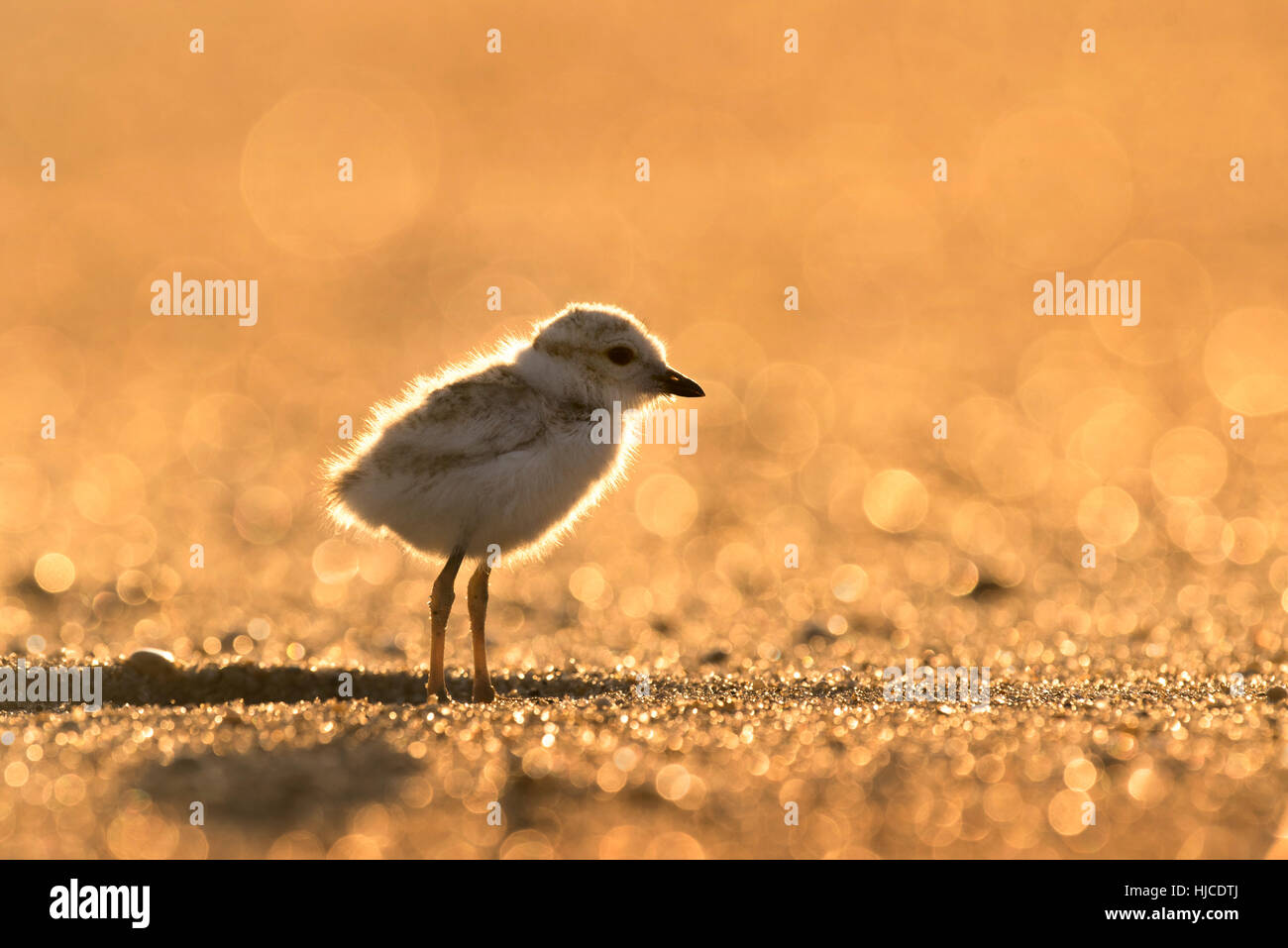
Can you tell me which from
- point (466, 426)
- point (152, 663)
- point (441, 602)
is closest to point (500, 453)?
point (466, 426)

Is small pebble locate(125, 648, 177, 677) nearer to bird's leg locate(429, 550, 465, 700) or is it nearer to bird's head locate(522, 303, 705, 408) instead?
bird's leg locate(429, 550, 465, 700)

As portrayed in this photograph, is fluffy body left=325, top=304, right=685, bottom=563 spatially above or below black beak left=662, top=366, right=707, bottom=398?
below

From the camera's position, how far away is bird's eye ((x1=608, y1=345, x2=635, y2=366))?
5703 millimetres

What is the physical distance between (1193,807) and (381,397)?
827cm

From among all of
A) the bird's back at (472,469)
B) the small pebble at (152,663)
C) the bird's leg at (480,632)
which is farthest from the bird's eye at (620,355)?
the small pebble at (152,663)

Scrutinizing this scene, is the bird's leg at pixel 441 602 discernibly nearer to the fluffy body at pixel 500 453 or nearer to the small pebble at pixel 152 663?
the fluffy body at pixel 500 453

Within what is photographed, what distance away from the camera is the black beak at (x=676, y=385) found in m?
5.82

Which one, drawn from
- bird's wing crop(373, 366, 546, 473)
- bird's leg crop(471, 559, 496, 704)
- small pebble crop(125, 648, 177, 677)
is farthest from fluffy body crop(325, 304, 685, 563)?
small pebble crop(125, 648, 177, 677)

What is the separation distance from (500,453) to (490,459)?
41 mm

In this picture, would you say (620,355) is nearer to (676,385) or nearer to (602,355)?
(602,355)

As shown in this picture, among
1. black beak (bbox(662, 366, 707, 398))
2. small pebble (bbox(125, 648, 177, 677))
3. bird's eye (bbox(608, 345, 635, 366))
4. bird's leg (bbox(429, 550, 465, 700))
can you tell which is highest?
bird's eye (bbox(608, 345, 635, 366))

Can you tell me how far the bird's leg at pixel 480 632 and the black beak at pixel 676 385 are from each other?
1004 mm

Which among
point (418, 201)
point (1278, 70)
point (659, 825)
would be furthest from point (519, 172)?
point (659, 825)

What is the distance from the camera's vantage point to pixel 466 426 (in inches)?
198
